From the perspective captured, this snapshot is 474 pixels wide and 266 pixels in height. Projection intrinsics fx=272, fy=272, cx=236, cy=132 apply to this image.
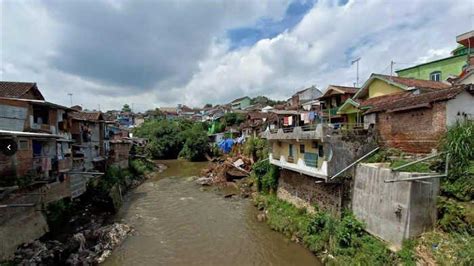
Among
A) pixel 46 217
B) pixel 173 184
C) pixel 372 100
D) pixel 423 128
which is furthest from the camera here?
pixel 173 184

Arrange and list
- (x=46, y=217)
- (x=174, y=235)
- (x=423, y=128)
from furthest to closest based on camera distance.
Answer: (x=174, y=235) → (x=46, y=217) → (x=423, y=128)

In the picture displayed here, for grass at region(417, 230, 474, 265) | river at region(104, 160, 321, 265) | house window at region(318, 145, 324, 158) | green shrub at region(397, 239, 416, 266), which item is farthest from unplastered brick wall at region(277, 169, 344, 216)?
grass at region(417, 230, 474, 265)

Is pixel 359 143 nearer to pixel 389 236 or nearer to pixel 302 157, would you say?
pixel 302 157

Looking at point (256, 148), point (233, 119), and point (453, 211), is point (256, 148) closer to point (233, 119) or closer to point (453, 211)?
point (453, 211)

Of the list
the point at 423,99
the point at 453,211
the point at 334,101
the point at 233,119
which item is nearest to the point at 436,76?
the point at 334,101

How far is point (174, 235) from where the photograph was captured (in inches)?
632

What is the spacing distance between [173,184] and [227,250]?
17.5m

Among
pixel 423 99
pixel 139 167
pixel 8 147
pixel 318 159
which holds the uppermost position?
pixel 423 99

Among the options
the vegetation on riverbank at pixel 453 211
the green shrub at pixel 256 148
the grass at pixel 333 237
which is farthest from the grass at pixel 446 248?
the green shrub at pixel 256 148

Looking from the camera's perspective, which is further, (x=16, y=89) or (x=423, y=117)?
(x=16, y=89)

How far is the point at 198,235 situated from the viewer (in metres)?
15.9

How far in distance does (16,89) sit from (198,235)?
13.8 metres

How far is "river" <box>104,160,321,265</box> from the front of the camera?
13.0 meters

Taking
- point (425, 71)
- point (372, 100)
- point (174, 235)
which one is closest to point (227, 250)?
point (174, 235)
